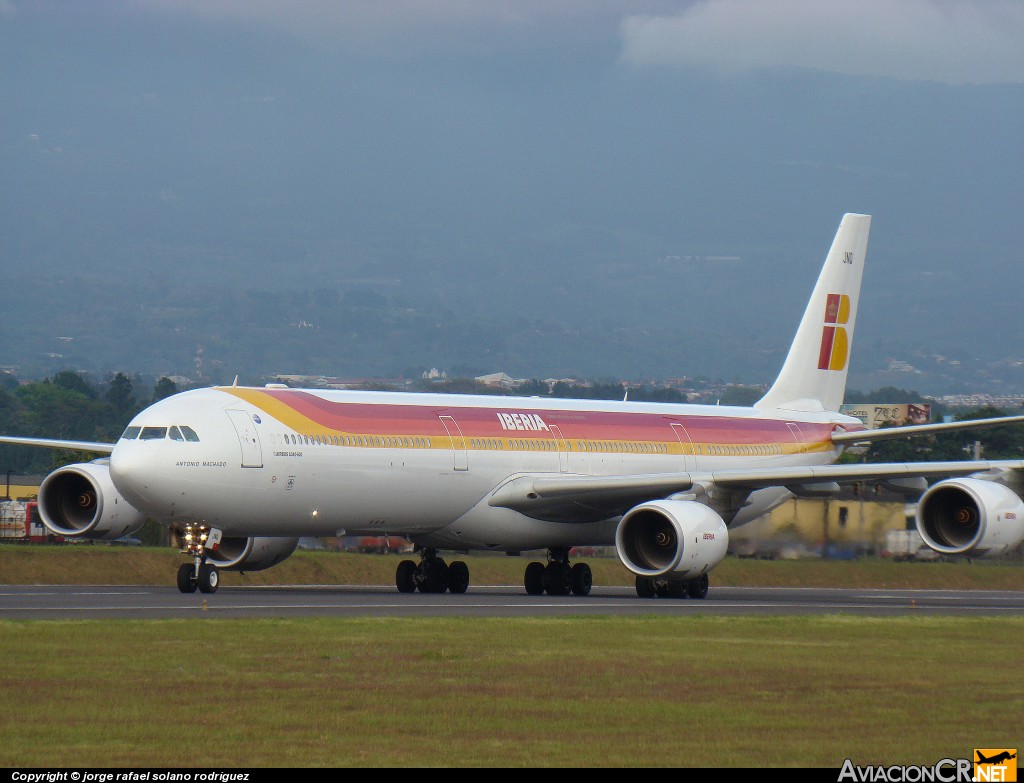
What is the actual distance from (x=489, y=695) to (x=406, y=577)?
19.5 meters

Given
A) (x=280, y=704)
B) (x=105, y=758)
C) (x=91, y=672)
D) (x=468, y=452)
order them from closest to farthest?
(x=105, y=758) → (x=280, y=704) → (x=91, y=672) → (x=468, y=452)

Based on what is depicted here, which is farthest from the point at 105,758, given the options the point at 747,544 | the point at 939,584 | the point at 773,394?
the point at 939,584

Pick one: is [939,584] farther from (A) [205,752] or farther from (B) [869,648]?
(A) [205,752]

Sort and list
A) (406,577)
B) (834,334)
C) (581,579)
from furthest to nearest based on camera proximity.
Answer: (834,334) → (406,577) → (581,579)

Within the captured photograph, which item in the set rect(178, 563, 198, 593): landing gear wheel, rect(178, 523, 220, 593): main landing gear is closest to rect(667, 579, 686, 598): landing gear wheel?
rect(178, 523, 220, 593): main landing gear

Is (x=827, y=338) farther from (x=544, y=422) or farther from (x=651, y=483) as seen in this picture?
(x=651, y=483)

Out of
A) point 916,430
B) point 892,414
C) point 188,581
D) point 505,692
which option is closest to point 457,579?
point 188,581

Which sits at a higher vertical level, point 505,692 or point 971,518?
point 971,518

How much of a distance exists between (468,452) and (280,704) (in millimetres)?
18347

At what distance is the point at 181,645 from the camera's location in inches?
781

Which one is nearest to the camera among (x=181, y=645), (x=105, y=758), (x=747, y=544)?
(x=105, y=758)

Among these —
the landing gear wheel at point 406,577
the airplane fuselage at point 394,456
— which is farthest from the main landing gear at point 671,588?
the landing gear wheel at point 406,577

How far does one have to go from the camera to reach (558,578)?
116 ft

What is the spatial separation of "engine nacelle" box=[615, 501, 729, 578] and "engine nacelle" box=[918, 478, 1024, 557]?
3.84 meters
